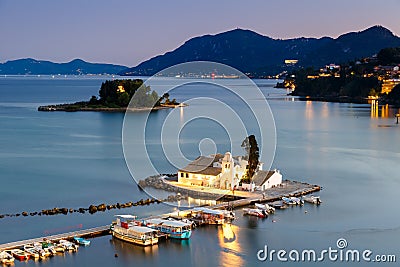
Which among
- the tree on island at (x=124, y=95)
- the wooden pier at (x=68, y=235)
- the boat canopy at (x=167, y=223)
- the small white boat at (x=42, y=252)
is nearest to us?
the small white boat at (x=42, y=252)

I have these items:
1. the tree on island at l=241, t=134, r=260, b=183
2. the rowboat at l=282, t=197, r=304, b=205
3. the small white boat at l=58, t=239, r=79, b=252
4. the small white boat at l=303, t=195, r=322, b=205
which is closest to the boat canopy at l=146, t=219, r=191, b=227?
the small white boat at l=58, t=239, r=79, b=252

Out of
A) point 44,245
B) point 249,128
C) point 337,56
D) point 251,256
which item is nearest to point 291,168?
point 251,256

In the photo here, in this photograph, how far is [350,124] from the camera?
2109cm

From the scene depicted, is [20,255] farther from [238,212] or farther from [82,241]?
[238,212]

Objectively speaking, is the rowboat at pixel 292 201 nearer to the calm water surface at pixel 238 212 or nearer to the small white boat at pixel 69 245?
the calm water surface at pixel 238 212

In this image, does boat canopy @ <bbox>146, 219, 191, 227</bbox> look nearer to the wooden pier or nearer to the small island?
the wooden pier

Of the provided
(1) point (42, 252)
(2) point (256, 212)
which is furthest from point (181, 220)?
(1) point (42, 252)

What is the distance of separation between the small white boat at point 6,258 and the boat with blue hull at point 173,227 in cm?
170

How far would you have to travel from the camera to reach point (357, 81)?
3719 centimetres

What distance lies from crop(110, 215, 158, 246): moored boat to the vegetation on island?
2792 cm

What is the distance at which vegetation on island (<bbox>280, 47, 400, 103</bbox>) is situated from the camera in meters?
35.7

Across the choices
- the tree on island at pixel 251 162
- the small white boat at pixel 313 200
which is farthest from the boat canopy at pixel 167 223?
the small white boat at pixel 313 200

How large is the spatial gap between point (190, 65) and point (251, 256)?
2.88 metres

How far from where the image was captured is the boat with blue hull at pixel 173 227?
7.07 metres
